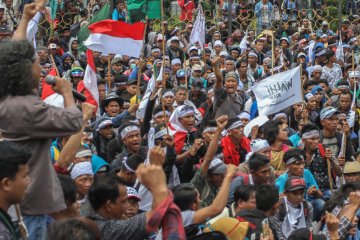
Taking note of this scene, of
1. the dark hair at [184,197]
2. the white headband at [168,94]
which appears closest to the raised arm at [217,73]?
the white headband at [168,94]

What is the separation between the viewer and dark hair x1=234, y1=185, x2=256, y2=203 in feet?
25.1

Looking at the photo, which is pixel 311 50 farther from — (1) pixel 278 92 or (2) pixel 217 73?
(2) pixel 217 73

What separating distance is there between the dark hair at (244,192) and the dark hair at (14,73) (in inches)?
106

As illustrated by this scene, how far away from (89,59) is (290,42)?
12.2 metres

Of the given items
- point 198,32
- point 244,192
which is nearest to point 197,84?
point 198,32

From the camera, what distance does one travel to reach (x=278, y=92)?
489 inches

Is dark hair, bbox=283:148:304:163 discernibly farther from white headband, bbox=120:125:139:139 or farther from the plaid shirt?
the plaid shirt

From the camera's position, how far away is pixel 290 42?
23.7 m

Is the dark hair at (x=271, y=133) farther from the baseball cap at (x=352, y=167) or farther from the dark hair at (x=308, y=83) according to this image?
the dark hair at (x=308, y=83)

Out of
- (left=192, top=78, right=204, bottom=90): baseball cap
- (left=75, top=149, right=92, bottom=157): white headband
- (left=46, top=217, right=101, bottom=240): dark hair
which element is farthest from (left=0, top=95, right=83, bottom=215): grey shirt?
(left=192, top=78, right=204, bottom=90): baseball cap

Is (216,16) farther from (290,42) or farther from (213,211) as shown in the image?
(213,211)

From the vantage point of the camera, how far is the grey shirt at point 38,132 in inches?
209

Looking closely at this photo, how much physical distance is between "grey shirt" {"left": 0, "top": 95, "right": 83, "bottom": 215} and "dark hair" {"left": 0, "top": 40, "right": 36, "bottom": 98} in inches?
1.8

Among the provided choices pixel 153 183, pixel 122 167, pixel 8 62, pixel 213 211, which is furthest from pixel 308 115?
pixel 153 183
